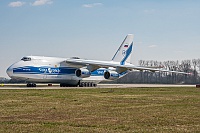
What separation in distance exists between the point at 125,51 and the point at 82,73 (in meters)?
12.4

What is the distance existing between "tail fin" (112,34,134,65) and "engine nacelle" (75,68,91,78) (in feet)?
34.3

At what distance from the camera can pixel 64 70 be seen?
44.7m

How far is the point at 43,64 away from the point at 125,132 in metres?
33.5

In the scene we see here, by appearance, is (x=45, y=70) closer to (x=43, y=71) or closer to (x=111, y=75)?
(x=43, y=71)

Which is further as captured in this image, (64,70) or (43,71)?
(64,70)

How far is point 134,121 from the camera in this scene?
38.9 ft

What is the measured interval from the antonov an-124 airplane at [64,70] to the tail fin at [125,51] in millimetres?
4823

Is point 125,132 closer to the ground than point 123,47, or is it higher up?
closer to the ground

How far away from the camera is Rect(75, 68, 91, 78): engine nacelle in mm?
45188

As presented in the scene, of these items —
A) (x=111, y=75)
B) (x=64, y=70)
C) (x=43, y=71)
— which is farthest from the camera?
(x=111, y=75)

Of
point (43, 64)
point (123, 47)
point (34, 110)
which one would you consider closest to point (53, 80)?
point (43, 64)

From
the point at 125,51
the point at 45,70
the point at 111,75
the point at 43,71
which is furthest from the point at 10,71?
the point at 125,51

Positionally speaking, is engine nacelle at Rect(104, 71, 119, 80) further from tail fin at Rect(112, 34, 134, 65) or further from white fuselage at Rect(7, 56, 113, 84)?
tail fin at Rect(112, 34, 134, 65)

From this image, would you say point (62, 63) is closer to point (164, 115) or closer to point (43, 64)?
point (43, 64)
